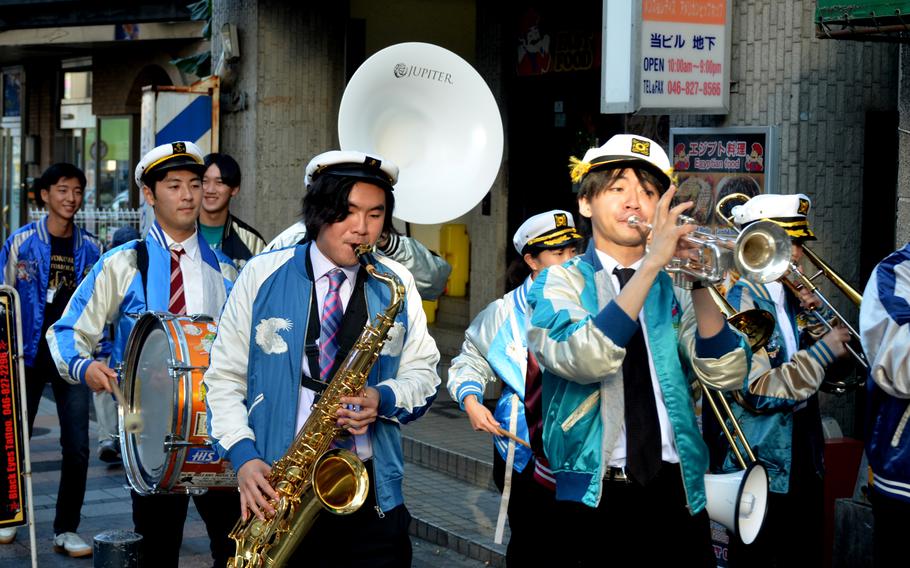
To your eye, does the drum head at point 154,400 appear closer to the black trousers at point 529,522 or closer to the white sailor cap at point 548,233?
the black trousers at point 529,522

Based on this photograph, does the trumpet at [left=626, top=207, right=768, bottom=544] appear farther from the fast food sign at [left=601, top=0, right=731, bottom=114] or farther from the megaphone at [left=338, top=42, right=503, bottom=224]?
the fast food sign at [left=601, top=0, right=731, bottom=114]

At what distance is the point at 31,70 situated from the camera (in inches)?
1022

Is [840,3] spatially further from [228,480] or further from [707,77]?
[228,480]

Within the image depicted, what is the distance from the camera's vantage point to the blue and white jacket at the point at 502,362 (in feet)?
17.5

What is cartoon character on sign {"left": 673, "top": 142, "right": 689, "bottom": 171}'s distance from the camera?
7.46 metres

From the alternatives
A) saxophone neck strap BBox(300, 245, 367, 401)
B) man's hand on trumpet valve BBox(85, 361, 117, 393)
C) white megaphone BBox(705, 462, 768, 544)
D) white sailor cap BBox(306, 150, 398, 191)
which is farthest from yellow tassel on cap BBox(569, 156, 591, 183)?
man's hand on trumpet valve BBox(85, 361, 117, 393)

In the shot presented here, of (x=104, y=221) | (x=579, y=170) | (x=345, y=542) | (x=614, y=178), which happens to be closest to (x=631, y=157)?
(x=614, y=178)

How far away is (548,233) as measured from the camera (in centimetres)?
604

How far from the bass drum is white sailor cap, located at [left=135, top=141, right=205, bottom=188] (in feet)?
2.52

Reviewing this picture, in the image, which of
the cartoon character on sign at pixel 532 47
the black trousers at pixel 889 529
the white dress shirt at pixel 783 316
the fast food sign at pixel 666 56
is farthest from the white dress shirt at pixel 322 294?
the cartoon character on sign at pixel 532 47

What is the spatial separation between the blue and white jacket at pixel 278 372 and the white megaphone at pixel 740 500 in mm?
1009

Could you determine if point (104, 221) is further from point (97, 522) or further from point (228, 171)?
point (228, 171)

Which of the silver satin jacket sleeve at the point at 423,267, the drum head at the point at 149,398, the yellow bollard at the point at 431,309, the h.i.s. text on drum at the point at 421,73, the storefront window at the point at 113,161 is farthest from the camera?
the storefront window at the point at 113,161

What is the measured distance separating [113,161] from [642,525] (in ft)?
67.5
